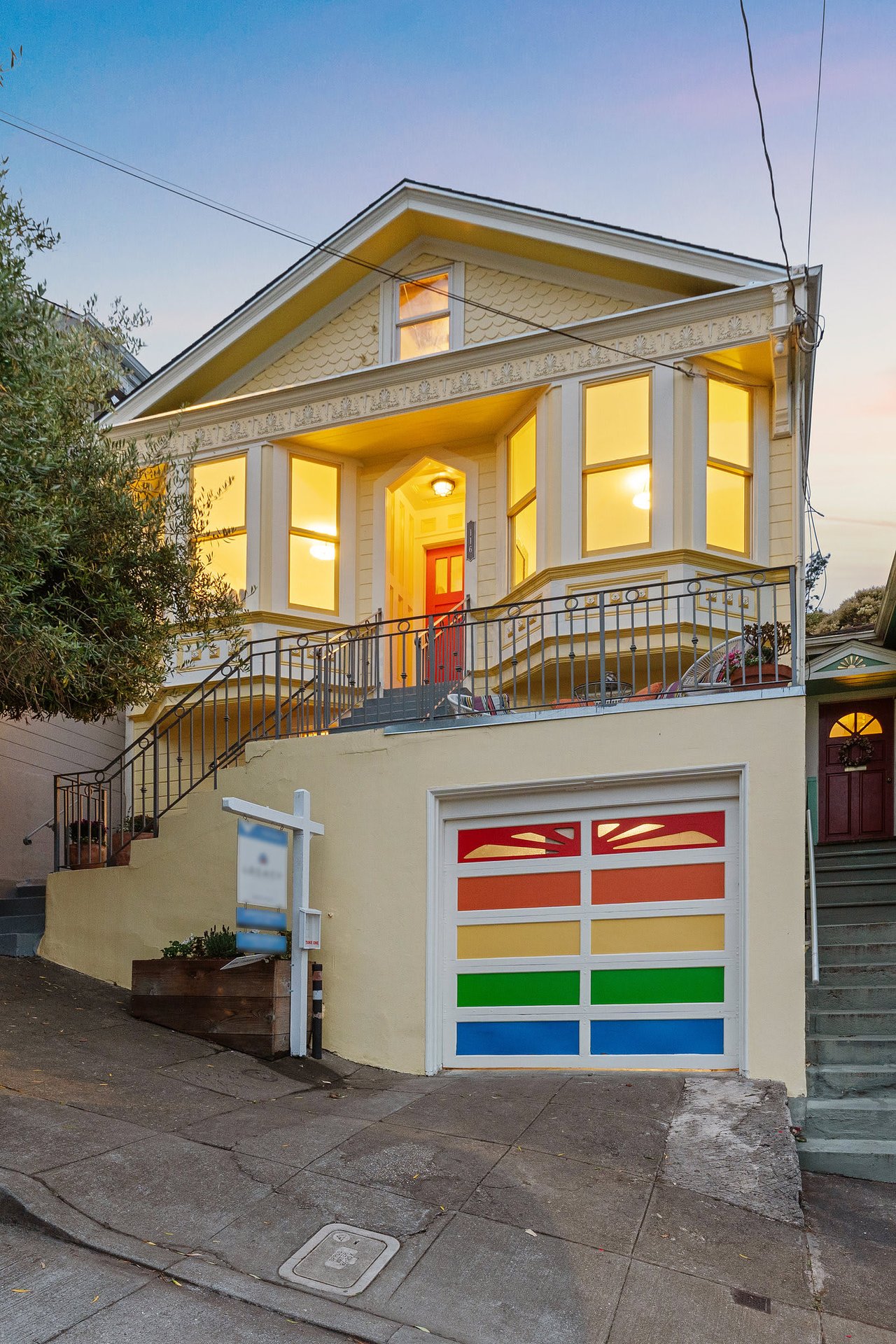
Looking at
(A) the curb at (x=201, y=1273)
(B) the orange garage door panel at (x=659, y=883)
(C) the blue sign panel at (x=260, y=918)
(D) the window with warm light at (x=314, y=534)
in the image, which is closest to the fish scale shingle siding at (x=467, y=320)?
(D) the window with warm light at (x=314, y=534)

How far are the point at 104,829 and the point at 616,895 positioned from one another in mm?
5940

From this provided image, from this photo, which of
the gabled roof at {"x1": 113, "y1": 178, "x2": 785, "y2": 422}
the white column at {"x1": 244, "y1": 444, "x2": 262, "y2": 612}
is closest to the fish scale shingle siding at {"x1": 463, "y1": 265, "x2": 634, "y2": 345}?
the gabled roof at {"x1": 113, "y1": 178, "x2": 785, "y2": 422}

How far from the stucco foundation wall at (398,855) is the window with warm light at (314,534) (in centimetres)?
373

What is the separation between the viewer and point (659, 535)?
11.1 meters

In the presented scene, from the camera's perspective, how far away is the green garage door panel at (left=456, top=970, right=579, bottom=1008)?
834 centimetres

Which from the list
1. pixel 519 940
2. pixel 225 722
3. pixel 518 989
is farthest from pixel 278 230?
pixel 518 989

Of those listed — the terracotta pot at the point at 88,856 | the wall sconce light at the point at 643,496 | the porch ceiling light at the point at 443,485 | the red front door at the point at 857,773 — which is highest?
the porch ceiling light at the point at 443,485

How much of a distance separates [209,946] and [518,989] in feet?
8.11

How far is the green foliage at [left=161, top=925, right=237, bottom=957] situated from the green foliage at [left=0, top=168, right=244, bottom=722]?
6.63 ft

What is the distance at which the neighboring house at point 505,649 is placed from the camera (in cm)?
813

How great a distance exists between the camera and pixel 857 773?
1464 centimetres

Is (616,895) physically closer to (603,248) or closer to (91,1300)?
(91,1300)

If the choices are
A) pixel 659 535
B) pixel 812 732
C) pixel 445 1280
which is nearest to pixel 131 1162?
pixel 445 1280

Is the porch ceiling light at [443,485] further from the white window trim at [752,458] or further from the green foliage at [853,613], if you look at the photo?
the green foliage at [853,613]
